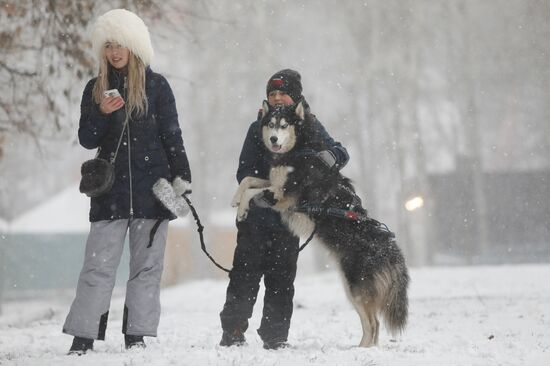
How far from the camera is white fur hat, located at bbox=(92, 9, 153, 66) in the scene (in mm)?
5316

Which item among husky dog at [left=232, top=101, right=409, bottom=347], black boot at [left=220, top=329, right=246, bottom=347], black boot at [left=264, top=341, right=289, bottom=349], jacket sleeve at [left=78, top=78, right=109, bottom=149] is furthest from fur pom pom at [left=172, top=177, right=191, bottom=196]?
black boot at [left=264, top=341, right=289, bottom=349]

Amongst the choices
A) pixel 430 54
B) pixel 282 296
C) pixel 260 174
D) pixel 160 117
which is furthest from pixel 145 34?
pixel 430 54

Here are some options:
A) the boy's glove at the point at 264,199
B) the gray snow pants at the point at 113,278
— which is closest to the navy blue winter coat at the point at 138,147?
the gray snow pants at the point at 113,278

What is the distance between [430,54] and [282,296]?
26.0 meters

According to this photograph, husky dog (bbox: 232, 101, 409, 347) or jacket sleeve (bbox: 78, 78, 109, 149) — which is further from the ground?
jacket sleeve (bbox: 78, 78, 109, 149)

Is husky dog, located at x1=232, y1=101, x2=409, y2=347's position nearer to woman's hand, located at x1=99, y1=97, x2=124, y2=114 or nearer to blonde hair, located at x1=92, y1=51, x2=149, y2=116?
blonde hair, located at x1=92, y1=51, x2=149, y2=116

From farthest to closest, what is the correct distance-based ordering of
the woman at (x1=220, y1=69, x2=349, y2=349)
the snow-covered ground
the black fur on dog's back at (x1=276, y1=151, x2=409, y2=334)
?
the woman at (x1=220, y1=69, x2=349, y2=349), the black fur on dog's back at (x1=276, y1=151, x2=409, y2=334), the snow-covered ground

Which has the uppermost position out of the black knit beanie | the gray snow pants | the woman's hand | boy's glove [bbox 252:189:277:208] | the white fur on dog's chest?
the black knit beanie

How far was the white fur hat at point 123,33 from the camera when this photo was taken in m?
5.32

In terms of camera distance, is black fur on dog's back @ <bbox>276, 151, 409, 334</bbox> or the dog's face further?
the dog's face

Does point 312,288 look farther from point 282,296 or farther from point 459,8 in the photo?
point 459,8

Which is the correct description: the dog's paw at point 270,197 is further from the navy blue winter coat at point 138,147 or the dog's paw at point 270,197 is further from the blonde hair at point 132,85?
the blonde hair at point 132,85

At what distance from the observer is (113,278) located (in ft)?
17.3

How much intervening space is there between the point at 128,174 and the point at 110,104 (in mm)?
548
